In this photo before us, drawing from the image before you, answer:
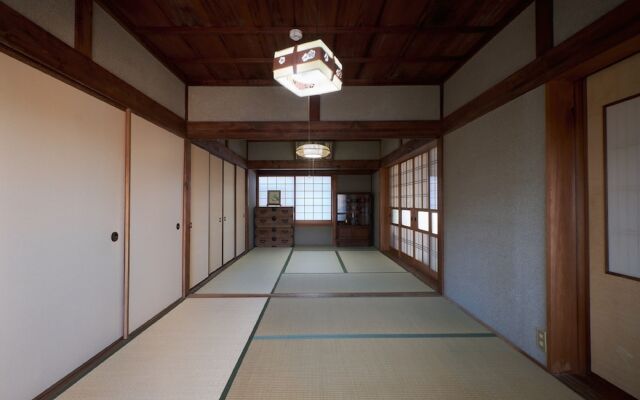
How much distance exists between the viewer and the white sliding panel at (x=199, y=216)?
3.78 metres

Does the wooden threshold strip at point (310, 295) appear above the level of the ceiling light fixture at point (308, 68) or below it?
below

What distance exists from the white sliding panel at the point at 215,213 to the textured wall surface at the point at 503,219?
140 inches

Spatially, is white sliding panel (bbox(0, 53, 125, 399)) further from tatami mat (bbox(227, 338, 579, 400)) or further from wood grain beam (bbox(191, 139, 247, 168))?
wood grain beam (bbox(191, 139, 247, 168))

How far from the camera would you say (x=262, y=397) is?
1684 millimetres

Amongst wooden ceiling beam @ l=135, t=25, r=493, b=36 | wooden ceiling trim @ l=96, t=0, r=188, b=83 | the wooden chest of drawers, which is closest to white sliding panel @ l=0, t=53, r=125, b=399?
wooden ceiling trim @ l=96, t=0, r=188, b=83

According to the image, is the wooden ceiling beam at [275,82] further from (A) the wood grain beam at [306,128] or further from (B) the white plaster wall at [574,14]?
(B) the white plaster wall at [574,14]

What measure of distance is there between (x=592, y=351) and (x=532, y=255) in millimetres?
666

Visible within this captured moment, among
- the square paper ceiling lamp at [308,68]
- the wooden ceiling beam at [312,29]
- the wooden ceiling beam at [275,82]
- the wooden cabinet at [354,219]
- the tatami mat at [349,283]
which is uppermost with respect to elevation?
the wooden ceiling beam at [312,29]

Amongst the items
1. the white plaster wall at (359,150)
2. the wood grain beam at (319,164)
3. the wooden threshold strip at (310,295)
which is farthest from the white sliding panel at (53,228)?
the white plaster wall at (359,150)

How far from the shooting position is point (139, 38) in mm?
2543

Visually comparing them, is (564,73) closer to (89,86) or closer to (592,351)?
(592,351)

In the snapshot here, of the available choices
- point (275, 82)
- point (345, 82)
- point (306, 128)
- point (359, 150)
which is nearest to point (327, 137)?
point (306, 128)

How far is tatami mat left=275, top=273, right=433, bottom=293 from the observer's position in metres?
3.70

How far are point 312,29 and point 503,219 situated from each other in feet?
7.73
